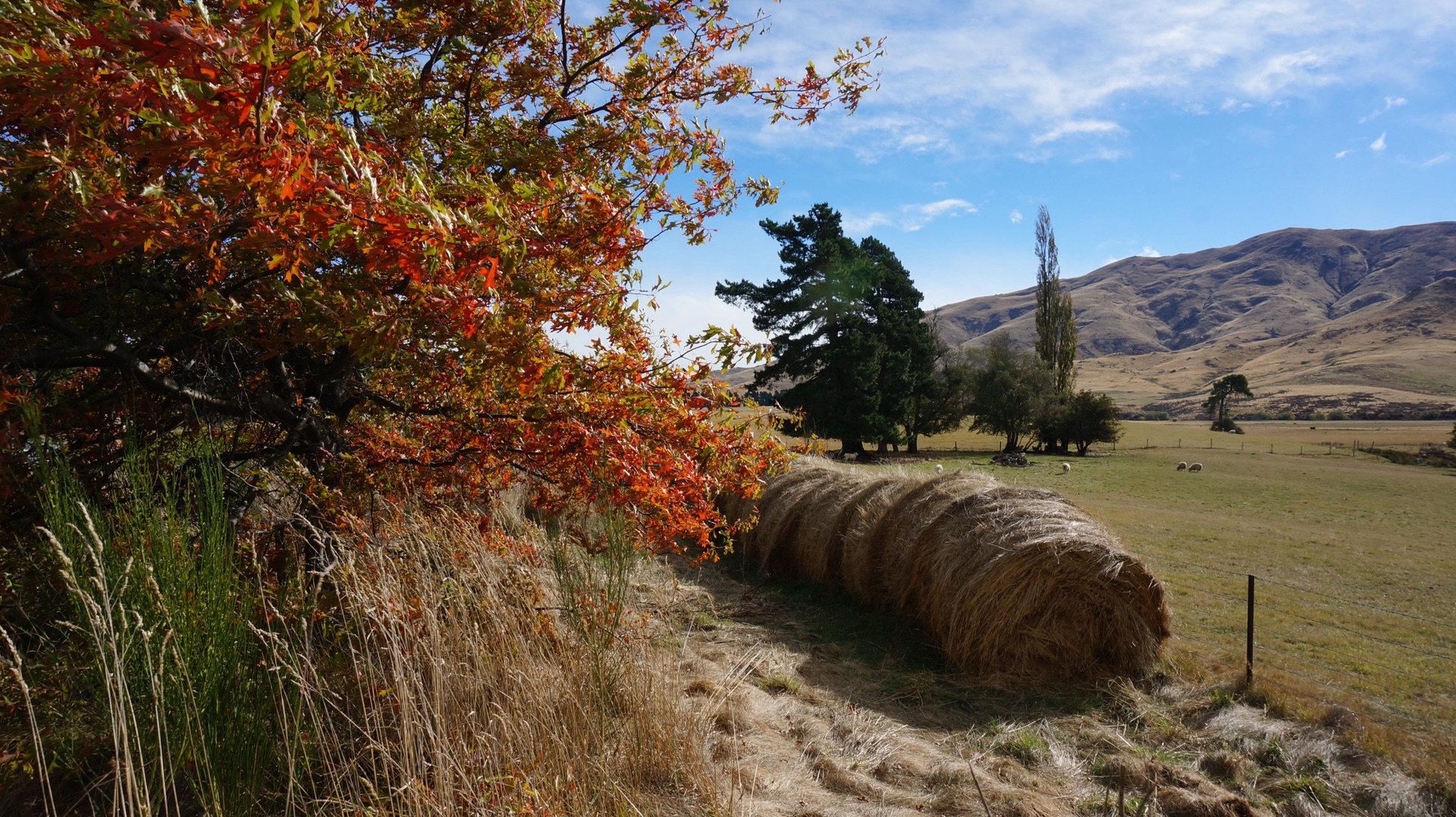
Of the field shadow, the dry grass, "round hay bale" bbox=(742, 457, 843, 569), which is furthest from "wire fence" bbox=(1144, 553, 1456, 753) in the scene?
the dry grass

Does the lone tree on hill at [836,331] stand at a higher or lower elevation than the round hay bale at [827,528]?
higher

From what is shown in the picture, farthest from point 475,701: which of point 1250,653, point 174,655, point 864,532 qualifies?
point 1250,653

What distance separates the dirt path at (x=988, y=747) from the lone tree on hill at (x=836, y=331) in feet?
84.6

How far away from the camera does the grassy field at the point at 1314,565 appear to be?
6945mm

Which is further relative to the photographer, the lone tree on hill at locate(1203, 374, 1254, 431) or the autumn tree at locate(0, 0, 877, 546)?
the lone tree on hill at locate(1203, 374, 1254, 431)

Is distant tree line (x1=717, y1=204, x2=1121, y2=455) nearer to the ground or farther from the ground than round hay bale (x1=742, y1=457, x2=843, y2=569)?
farther from the ground

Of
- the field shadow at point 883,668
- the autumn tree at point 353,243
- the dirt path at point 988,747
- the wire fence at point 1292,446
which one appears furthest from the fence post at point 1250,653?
the wire fence at point 1292,446

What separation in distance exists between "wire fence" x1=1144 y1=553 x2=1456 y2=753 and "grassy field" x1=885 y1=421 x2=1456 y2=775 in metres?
0.03

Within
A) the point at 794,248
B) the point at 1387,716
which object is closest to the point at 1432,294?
the point at 794,248

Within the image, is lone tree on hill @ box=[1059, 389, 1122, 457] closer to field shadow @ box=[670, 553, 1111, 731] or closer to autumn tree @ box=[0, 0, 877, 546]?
field shadow @ box=[670, 553, 1111, 731]

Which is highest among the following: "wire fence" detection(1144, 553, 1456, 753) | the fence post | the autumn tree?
the autumn tree

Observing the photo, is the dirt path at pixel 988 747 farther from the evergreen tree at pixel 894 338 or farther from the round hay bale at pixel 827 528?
the evergreen tree at pixel 894 338

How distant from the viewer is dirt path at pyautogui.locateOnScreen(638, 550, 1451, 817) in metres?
4.23

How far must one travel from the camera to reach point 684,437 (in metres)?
4.44
